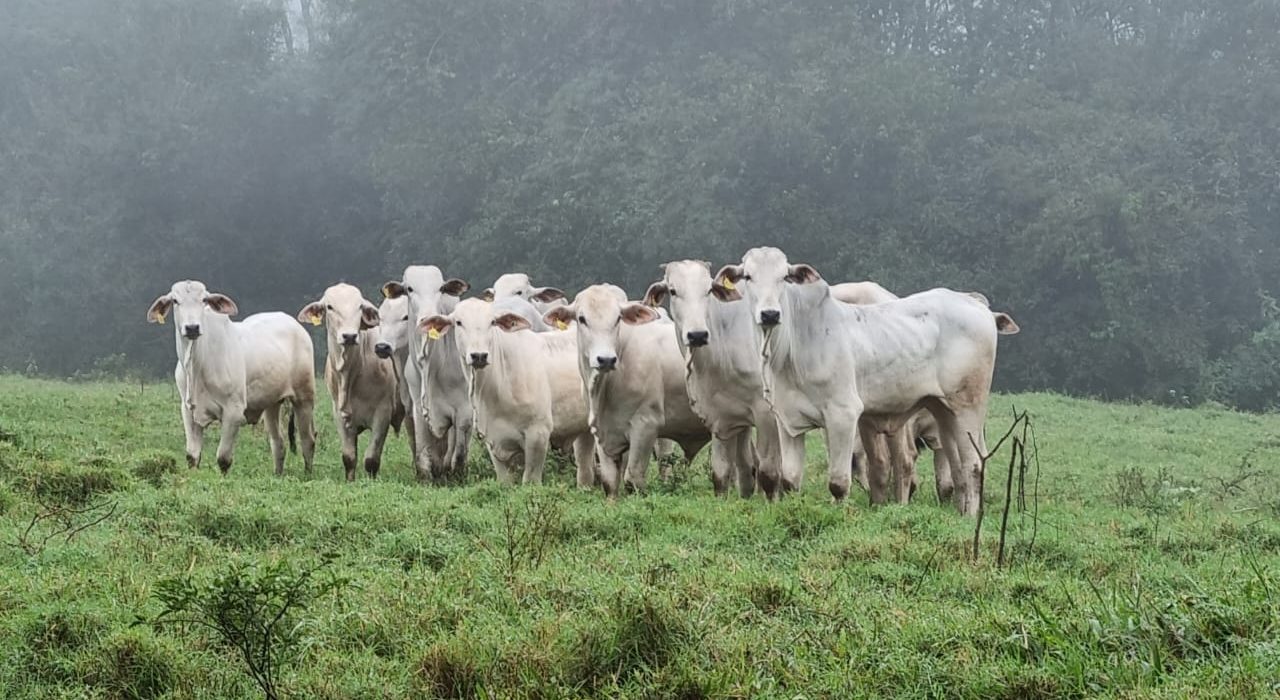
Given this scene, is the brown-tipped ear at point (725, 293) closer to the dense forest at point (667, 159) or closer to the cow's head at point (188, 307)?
the cow's head at point (188, 307)

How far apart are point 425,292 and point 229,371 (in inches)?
76.2

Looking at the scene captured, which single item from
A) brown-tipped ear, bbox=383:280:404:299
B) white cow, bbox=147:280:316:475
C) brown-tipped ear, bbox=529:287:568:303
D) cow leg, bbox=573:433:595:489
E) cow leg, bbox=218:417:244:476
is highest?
brown-tipped ear, bbox=383:280:404:299

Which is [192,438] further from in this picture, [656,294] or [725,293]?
[725,293]

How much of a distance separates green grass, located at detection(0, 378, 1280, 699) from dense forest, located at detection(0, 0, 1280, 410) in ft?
61.6

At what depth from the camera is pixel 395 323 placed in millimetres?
12297

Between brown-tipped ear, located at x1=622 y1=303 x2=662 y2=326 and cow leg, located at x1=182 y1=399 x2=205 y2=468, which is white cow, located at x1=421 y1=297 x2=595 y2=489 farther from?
cow leg, located at x1=182 y1=399 x2=205 y2=468

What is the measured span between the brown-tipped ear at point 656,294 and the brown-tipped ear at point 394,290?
2862 mm

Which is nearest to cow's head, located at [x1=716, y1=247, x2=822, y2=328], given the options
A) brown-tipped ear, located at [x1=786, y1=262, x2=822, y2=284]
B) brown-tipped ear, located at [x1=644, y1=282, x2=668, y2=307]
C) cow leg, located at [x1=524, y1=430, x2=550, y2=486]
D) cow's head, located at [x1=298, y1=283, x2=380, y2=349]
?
brown-tipped ear, located at [x1=786, y1=262, x2=822, y2=284]

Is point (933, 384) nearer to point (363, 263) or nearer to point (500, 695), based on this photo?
point (500, 695)

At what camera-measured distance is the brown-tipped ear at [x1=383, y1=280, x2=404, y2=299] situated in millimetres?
12195

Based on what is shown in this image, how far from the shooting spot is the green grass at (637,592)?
177 inches

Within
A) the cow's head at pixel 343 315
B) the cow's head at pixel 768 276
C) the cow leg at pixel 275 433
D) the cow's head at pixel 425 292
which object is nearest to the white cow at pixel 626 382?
the cow's head at pixel 768 276

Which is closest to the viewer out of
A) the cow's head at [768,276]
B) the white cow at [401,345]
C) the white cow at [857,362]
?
the white cow at [857,362]

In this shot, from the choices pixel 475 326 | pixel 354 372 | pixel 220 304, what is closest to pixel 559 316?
pixel 475 326
